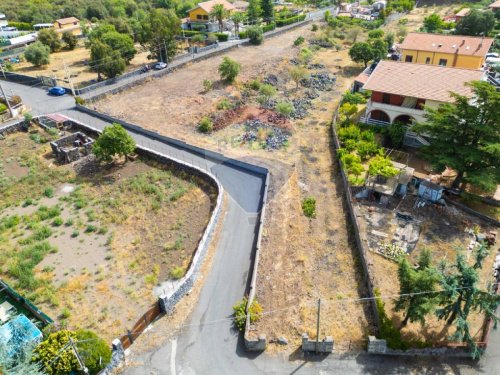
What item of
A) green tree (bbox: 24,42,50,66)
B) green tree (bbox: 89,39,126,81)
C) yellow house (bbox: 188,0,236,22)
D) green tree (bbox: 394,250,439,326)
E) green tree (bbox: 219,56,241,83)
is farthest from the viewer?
yellow house (bbox: 188,0,236,22)

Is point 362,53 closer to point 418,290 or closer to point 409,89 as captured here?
point 409,89

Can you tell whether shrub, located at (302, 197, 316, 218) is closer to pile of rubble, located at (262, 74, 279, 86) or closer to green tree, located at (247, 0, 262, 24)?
pile of rubble, located at (262, 74, 279, 86)

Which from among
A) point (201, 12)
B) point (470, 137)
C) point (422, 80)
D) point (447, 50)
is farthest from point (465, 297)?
point (201, 12)

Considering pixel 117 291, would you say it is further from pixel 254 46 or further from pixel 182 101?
pixel 254 46

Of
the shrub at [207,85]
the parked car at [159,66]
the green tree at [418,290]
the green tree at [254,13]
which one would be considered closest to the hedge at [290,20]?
the green tree at [254,13]

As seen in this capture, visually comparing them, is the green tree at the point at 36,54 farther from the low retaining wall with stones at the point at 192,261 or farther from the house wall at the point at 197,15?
the low retaining wall with stones at the point at 192,261

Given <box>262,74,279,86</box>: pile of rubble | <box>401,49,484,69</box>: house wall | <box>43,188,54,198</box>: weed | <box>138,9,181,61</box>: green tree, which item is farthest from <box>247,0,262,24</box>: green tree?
<box>43,188,54,198</box>: weed

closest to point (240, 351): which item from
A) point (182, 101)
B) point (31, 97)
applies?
point (182, 101)
